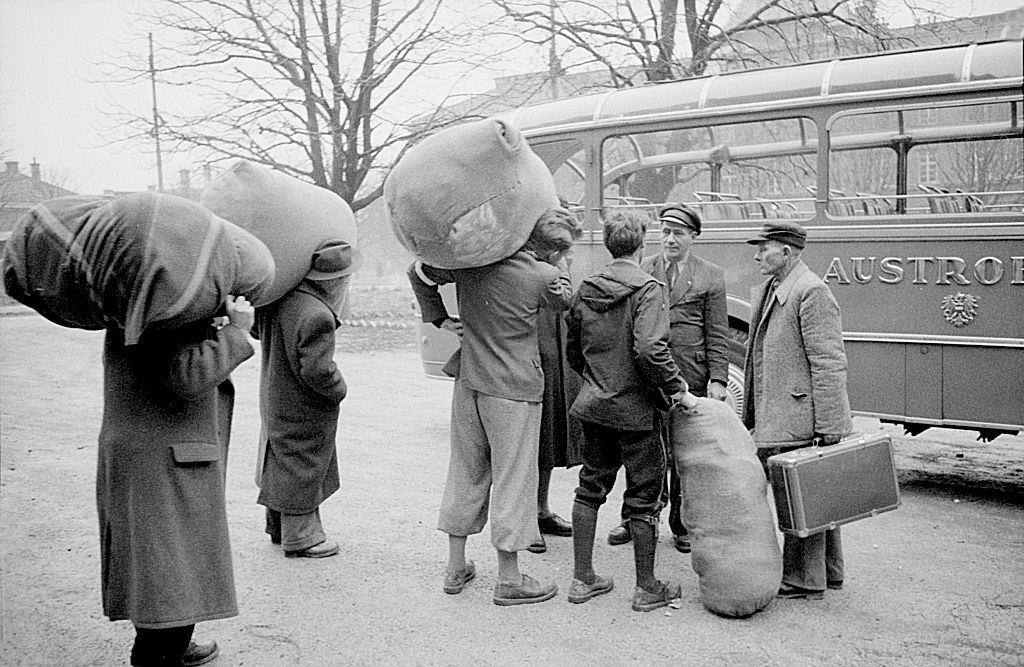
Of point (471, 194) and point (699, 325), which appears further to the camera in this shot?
point (699, 325)

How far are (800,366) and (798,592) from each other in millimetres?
1064

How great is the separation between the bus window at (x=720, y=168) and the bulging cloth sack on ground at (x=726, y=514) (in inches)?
114

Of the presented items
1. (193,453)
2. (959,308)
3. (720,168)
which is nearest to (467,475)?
(193,453)

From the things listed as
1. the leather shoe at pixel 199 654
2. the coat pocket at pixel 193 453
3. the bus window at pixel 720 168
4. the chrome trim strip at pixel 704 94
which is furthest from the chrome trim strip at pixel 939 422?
the coat pocket at pixel 193 453

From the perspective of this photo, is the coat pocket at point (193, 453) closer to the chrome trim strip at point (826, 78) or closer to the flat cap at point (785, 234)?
the flat cap at point (785, 234)

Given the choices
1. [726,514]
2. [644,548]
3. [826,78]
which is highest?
[826,78]

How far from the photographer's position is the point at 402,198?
416 cm

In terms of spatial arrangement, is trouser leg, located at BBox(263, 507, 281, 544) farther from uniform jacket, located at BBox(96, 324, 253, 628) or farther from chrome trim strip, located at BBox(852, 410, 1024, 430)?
chrome trim strip, located at BBox(852, 410, 1024, 430)

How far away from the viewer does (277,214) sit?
14.9ft

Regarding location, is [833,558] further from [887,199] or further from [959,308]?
[887,199]

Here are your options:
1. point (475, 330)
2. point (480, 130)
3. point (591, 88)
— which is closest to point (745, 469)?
point (475, 330)

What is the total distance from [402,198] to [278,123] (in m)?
12.3

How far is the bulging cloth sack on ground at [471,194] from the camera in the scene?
403 cm

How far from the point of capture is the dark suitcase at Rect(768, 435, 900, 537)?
3975mm
